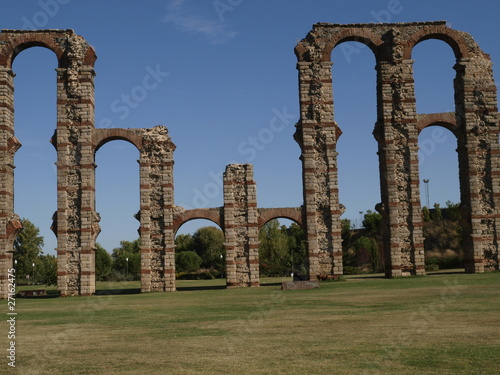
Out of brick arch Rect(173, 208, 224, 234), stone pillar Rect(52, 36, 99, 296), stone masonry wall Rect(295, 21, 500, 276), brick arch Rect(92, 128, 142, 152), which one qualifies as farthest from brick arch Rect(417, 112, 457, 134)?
stone pillar Rect(52, 36, 99, 296)

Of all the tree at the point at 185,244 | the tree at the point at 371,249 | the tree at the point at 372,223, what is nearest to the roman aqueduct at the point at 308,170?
the tree at the point at 371,249

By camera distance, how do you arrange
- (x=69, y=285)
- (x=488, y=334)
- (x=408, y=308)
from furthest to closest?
(x=69, y=285) < (x=408, y=308) < (x=488, y=334)

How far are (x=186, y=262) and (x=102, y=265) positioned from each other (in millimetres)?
10143

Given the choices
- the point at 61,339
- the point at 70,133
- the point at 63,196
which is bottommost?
the point at 61,339

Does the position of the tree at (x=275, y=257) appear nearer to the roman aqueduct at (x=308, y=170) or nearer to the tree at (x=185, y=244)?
the tree at (x=185, y=244)

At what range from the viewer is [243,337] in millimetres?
11336

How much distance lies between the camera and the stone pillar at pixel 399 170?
31.1 meters

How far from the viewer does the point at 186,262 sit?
2473 inches

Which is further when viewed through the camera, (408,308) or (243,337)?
(408,308)

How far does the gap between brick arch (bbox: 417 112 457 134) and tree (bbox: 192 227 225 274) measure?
3692cm

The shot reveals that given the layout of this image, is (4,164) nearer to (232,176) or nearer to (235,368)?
(232,176)

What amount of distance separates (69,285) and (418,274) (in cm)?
1786

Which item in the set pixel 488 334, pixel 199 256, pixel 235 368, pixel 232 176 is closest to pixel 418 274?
pixel 232 176

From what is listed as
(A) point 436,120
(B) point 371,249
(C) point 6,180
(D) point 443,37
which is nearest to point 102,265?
(B) point 371,249
